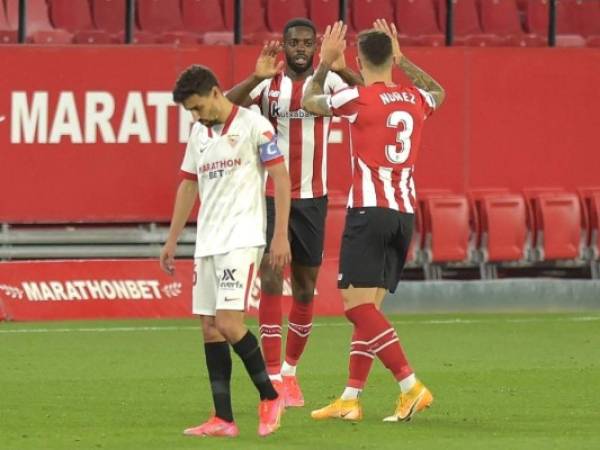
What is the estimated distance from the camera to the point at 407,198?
10.2 meters

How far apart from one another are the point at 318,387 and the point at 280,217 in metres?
2.70

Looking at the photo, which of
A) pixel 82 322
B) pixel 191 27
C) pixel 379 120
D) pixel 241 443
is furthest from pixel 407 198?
pixel 191 27

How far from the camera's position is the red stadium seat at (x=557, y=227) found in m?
18.7

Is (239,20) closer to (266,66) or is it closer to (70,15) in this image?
(70,15)

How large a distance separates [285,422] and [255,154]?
5.47 ft

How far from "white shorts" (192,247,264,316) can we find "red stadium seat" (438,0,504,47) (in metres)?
11.2

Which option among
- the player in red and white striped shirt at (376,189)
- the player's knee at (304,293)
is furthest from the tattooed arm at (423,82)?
the player's knee at (304,293)

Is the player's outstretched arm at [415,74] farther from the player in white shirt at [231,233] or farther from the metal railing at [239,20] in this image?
the metal railing at [239,20]

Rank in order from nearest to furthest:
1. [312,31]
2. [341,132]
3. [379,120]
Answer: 1. [379,120]
2. [312,31]
3. [341,132]

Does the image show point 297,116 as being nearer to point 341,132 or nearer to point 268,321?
point 268,321

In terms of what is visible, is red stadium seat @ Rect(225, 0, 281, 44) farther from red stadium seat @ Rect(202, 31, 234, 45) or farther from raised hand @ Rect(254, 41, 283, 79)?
raised hand @ Rect(254, 41, 283, 79)

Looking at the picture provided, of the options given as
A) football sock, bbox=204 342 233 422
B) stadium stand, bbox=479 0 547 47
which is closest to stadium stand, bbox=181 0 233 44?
stadium stand, bbox=479 0 547 47

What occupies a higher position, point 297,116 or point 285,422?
point 297,116

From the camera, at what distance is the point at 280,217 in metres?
9.45
